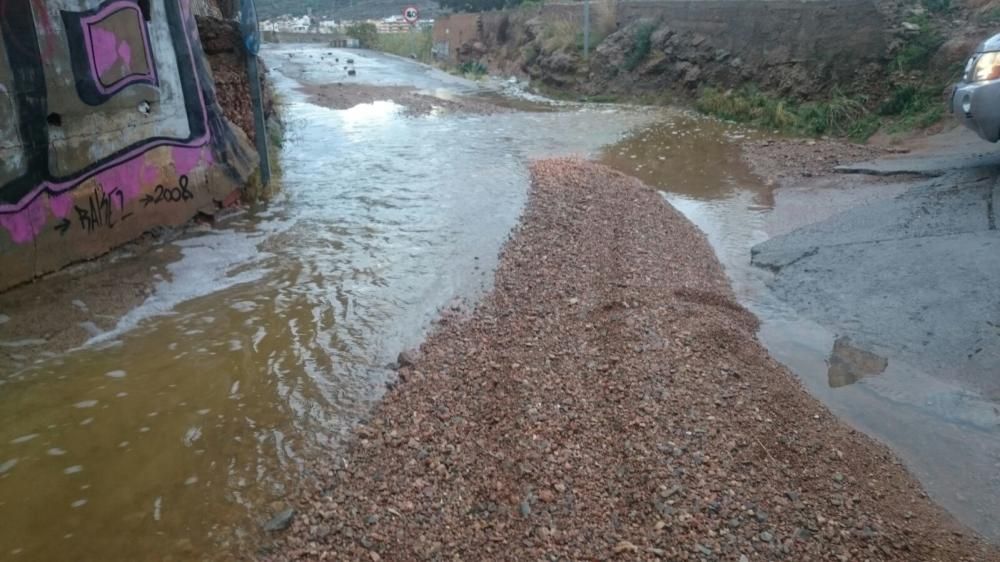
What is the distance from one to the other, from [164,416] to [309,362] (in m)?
1.06

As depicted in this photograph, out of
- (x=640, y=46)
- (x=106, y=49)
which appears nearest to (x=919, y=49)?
(x=640, y=46)

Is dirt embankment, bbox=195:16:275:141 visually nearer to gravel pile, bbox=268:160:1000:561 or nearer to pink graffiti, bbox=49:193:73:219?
pink graffiti, bbox=49:193:73:219

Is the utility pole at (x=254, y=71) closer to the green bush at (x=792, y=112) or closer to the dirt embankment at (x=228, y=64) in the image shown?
the dirt embankment at (x=228, y=64)

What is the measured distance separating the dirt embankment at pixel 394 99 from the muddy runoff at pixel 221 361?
1010 centimetres

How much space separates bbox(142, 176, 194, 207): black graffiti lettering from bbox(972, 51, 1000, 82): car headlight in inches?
334

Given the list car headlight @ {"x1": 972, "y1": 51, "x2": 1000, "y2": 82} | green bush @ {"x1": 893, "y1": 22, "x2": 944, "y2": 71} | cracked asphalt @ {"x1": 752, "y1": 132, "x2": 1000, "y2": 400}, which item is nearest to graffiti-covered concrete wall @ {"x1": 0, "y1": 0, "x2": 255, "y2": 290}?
cracked asphalt @ {"x1": 752, "y1": 132, "x2": 1000, "y2": 400}

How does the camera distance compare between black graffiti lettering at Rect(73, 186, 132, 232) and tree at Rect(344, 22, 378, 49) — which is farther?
tree at Rect(344, 22, 378, 49)

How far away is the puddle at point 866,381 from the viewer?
3.62 metres

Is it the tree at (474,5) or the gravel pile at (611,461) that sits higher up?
the tree at (474,5)

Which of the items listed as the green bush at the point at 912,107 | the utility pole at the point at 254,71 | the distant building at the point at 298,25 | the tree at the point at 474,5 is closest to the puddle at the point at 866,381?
the green bush at the point at 912,107

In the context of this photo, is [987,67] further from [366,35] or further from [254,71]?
[366,35]

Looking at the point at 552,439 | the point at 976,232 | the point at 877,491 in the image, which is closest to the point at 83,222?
the point at 552,439

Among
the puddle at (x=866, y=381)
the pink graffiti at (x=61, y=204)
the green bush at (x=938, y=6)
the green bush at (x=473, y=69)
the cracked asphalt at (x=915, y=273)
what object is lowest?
the puddle at (x=866, y=381)

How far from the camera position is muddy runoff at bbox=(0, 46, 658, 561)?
3496mm
